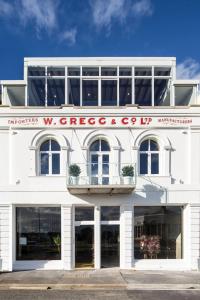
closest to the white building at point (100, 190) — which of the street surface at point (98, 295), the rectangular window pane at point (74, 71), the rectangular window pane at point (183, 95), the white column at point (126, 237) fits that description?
the white column at point (126, 237)

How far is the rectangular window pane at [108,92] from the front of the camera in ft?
62.5

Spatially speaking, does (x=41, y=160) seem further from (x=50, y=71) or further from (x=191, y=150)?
(x=191, y=150)

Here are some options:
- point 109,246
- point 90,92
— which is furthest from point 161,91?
point 109,246

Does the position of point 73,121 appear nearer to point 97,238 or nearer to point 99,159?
point 99,159

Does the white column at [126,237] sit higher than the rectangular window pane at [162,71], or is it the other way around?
the rectangular window pane at [162,71]

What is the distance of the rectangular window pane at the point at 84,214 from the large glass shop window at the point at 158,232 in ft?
6.99

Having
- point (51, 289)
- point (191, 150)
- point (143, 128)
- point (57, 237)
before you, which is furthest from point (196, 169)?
point (51, 289)

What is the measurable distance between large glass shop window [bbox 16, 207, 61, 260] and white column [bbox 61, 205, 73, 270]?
40 centimetres

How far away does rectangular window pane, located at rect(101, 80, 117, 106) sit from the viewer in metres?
19.0

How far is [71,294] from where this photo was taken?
1256 centimetres

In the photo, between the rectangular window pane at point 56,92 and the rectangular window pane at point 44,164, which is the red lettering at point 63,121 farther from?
the rectangular window pane at point 56,92

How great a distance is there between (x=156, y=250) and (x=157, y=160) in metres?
4.36

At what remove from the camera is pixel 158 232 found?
693 inches

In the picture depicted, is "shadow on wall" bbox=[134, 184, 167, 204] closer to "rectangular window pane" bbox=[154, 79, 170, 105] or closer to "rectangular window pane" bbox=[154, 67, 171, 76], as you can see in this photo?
"rectangular window pane" bbox=[154, 79, 170, 105]
